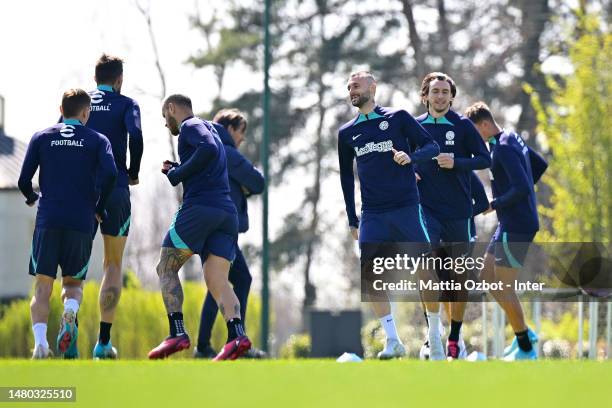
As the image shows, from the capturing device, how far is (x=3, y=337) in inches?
949

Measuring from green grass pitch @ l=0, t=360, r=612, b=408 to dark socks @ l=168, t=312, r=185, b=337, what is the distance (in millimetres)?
1497

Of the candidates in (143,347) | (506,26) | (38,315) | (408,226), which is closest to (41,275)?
(38,315)

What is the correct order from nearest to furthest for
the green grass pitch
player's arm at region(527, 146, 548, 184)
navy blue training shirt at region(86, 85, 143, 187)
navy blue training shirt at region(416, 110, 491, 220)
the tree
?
the green grass pitch < navy blue training shirt at region(86, 85, 143, 187) < navy blue training shirt at region(416, 110, 491, 220) < player's arm at region(527, 146, 548, 184) < the tree

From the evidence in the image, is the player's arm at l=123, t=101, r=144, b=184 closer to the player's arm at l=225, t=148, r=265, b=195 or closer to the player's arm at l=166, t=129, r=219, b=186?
the player's arm at l=166, t=129, r=219, b=186

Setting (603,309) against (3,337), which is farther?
(3,337)

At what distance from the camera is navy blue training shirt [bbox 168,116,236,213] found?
10.2 meters

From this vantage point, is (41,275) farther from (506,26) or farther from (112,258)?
(506,26)

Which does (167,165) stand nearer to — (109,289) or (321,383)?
(109,289)

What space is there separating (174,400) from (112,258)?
498 cm

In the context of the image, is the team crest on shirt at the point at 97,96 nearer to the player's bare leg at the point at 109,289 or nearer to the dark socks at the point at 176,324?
the player's bare leg at the point at 109,289

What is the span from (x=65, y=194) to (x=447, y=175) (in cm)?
308

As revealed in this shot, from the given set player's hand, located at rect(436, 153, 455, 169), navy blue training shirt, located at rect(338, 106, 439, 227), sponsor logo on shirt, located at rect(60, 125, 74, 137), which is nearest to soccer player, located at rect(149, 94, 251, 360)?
sponsor logo on shirt, located at rect(60, 125, 74, 137)

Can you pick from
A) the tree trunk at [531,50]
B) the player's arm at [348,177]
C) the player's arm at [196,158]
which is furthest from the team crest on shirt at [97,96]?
the tree trunk at [531,50]

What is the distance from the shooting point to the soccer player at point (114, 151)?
1083 cm
